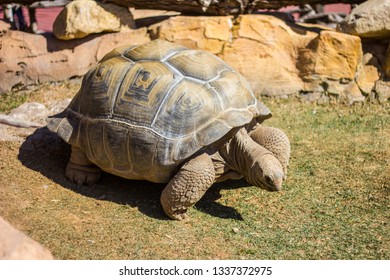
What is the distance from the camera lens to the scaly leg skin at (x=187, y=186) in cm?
421

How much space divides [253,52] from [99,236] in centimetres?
369

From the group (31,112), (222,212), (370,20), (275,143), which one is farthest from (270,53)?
(222,212)

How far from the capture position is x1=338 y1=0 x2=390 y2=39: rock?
654 centimetres

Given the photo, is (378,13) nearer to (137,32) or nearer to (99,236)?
(137,32)

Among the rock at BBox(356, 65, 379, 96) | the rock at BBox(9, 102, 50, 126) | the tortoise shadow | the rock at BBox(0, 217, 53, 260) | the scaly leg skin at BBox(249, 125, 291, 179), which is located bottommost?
the tortoise shadow

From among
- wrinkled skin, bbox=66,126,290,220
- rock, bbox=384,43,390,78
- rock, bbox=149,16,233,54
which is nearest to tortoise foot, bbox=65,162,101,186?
wrinkled skin, bbox=66,126,290,220

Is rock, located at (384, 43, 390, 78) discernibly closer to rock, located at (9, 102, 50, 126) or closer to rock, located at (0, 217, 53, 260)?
rock, located at (9, 102, 50, 126)

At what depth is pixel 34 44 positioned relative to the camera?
6734 millimetres

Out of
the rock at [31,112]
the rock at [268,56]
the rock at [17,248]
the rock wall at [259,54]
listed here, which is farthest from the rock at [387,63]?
the rock at [17,248]

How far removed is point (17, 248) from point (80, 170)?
1946 millimetres

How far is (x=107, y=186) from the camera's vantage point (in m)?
4.88

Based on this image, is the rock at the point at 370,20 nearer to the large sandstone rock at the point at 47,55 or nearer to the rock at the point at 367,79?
the rock at the point at 367,79

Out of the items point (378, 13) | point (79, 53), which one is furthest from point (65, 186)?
point (378, 13)

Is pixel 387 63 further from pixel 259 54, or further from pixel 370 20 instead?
pixel 259 54
